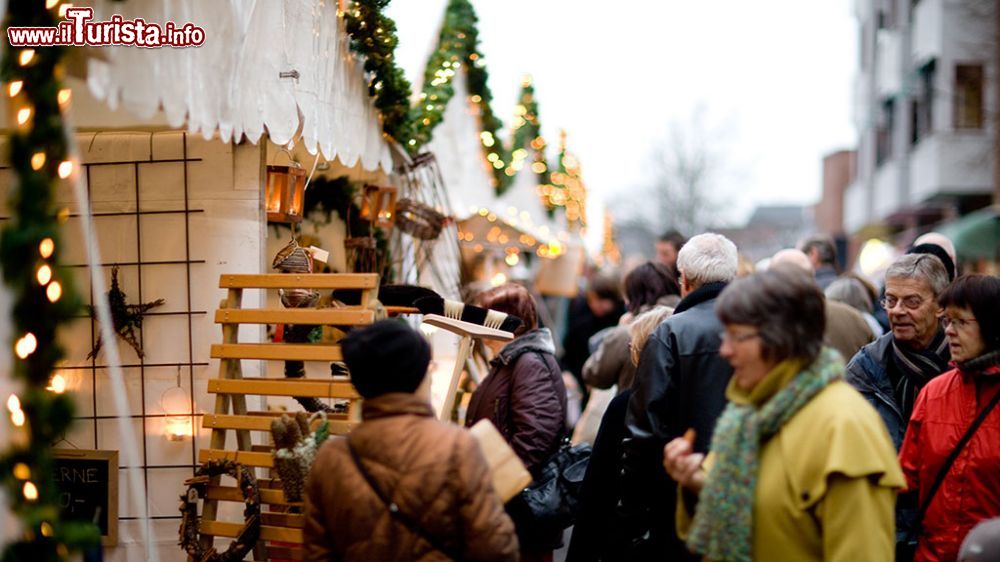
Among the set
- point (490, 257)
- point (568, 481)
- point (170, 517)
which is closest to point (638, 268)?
point (568, 481)

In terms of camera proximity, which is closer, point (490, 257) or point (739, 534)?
point (739, 534)

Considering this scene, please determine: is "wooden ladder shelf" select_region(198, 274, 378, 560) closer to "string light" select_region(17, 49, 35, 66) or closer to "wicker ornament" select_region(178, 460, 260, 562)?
"wicker ornament" select_region(178, 460, 260, 562)

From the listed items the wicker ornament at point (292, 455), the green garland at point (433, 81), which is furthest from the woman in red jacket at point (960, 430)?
the green garland at point (433, 81)

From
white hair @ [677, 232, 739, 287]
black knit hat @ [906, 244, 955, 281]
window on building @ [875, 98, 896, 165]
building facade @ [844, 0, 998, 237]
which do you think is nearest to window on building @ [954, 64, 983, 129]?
building facade @ [844, 0, 998, 237]

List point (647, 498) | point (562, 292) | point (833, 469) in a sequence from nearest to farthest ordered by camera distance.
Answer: point (833, 469), point (647, 498), point (562, 292)

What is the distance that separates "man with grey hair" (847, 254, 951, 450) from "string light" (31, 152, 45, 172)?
3.33 meters

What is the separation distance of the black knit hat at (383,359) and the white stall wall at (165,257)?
2.26 m

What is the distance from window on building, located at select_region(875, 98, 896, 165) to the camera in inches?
1183

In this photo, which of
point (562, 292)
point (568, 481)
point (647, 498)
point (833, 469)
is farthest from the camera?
point (562, 292)

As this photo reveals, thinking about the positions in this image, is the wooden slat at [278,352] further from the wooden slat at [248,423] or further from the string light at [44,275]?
the string light at [44,275]

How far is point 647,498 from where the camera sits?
4.31 metres

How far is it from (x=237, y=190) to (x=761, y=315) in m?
3.12

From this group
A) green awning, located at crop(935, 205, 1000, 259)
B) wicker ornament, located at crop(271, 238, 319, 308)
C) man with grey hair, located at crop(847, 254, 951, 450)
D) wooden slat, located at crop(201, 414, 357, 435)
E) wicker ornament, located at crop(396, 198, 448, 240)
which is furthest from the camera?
green awning, located at crop(935, 205, 1000, 259)

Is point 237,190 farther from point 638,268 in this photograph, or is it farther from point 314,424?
point 638,268
